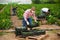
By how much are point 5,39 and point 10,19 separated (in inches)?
20.1

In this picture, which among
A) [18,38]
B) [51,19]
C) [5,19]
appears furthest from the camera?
[51,19]

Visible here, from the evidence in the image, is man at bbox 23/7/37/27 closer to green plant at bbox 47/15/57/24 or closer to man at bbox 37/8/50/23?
man at bbox 37/8/50/23

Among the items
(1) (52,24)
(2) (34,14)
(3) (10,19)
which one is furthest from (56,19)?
(3) (10,19)

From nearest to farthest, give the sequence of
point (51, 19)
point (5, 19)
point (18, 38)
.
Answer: point (18, 38)
point (5, 19)
point (51, 19)

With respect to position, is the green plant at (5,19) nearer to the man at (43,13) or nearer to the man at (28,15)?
the man at (28,15)

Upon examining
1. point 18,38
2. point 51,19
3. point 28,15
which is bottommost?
point 18,38

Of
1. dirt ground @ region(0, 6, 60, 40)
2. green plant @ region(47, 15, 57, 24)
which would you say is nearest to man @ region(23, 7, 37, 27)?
dirt ground @ region(0, 6, 60, 40)

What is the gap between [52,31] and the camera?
554 cm

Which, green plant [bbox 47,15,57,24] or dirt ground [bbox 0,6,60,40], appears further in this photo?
green plant [bbox 47,15,57,24]

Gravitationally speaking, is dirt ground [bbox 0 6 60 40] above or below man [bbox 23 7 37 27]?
below

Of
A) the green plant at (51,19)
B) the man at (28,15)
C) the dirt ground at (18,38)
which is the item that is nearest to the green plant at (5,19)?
the dirt ground at (18,38)

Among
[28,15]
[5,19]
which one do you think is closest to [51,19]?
[28,15]

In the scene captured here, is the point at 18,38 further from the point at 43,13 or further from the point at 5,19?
the point at 43,13

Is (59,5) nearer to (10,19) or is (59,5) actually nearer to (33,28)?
(33,28)
